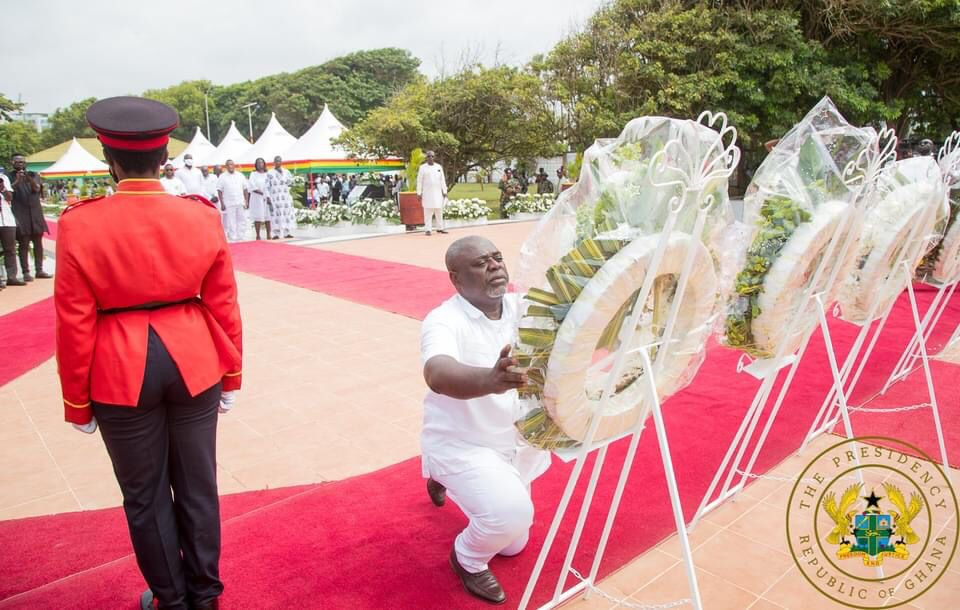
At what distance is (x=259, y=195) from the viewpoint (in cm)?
1465

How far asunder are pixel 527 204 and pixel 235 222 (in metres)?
8.42

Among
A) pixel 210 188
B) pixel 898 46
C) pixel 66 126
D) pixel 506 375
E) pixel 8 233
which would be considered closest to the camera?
pixel 506 375

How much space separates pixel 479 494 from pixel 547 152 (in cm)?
1928

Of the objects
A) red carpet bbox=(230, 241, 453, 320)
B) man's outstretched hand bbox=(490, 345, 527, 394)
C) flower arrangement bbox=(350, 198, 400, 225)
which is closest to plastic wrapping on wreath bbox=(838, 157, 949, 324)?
man's outstretched hand bbox=(490, 345, 527, 394)

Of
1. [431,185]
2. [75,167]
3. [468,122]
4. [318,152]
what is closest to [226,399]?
[431,185]

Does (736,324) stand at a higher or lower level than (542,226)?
lower

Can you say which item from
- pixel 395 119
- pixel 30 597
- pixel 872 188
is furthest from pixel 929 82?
pixel 30 597

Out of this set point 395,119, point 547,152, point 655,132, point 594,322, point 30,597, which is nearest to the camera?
point 594,322

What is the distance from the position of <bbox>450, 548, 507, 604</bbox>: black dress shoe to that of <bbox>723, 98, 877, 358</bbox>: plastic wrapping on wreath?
135cm

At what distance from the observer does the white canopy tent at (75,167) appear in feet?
106

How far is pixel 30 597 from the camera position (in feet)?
8.62

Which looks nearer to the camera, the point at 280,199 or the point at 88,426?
the point at 88,426

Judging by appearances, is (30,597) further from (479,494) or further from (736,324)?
(736,324)

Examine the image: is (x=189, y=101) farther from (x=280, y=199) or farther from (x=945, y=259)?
(x=945, y=259)
